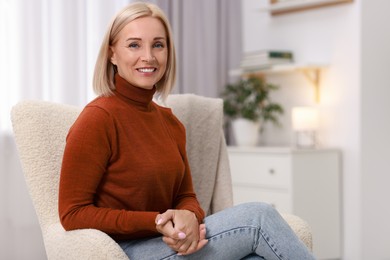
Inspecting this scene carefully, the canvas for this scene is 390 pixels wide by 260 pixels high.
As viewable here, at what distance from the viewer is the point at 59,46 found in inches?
129

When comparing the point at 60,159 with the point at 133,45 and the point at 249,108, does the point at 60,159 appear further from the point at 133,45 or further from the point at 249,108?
the point at 249,108

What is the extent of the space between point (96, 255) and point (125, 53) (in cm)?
58

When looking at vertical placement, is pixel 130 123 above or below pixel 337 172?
above

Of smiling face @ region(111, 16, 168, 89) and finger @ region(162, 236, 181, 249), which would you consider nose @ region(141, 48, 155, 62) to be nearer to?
smiling face @ region(111, 16, 168, 89)

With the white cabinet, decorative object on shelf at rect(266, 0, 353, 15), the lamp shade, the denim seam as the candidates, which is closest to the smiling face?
the denim seam

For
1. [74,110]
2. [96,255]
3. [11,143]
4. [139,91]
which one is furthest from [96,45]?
[96,255]

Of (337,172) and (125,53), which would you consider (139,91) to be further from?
(337,172)

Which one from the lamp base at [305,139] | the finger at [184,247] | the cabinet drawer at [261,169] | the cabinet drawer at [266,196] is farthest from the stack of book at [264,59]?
the finger at [184,247]

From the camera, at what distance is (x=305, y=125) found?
3.66m

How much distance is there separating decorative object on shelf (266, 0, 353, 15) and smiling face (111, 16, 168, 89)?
1.97m

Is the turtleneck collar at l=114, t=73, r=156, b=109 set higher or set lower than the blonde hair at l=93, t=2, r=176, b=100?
lower

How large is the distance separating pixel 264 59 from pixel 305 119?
0.45m

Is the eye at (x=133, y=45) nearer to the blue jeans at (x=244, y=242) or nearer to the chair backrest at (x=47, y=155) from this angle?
the chair backrest at (x=47, y=155)

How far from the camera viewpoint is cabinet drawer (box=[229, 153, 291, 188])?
3.47 metres
